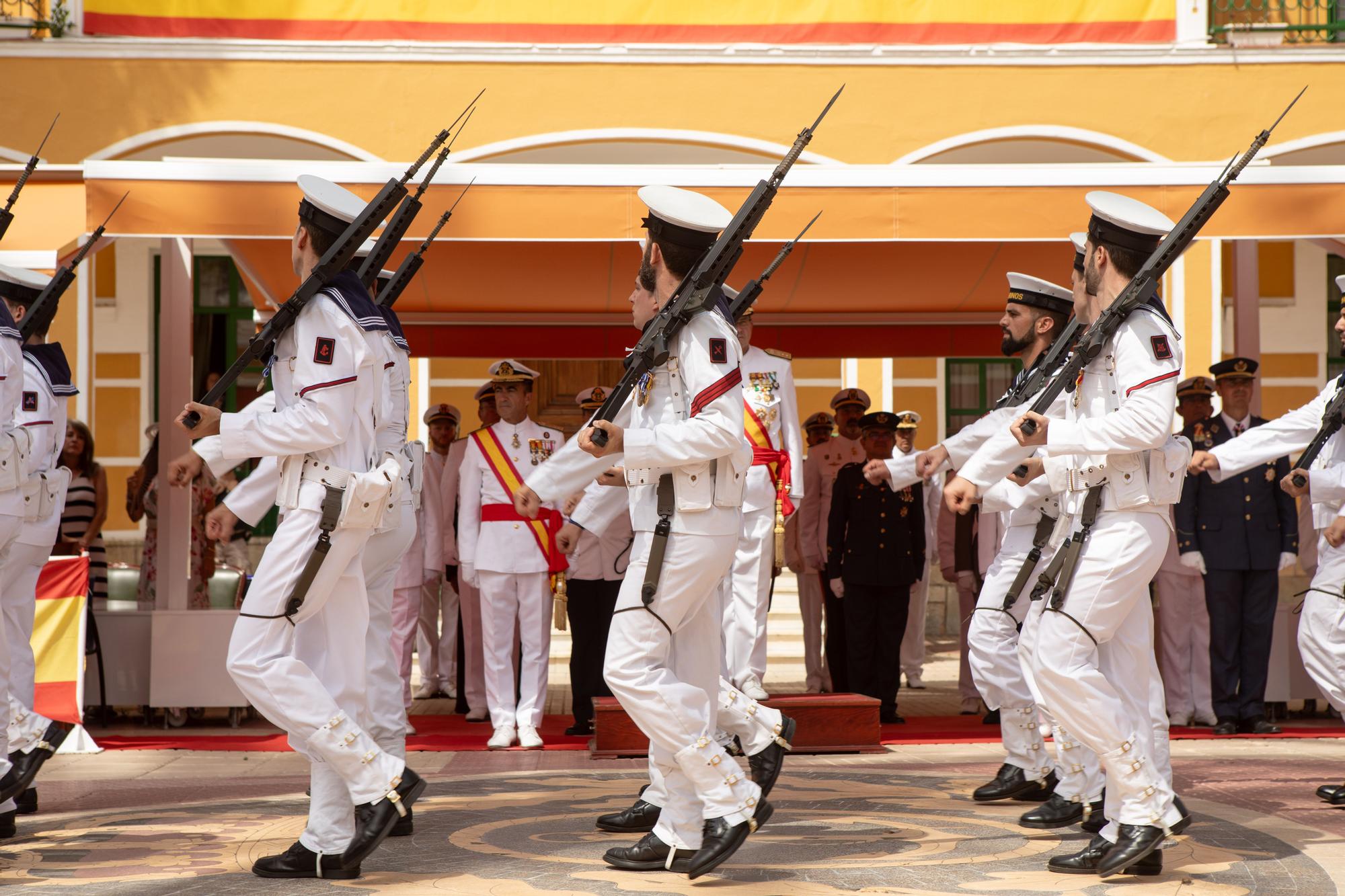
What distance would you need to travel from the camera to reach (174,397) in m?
8.41

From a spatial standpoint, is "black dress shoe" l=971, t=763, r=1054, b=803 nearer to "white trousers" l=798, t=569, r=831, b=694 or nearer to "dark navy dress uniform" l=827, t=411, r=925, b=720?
"dark navy dress uniform" l=827, t=411, r=925, b=720

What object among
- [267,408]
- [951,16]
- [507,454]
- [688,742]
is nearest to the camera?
[688,742]

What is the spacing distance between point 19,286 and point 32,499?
920 millimetres

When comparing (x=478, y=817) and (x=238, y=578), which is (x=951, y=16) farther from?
(x=478, y=817)

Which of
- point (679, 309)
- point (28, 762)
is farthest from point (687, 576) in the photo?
point (28, 762)

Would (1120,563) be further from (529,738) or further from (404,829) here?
(529,738)

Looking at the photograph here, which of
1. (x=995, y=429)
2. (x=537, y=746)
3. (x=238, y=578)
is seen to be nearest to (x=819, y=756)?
(x=537, y=746)

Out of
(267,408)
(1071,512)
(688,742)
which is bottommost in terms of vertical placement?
(688,742)

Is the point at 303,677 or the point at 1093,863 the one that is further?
the point at 1093,863

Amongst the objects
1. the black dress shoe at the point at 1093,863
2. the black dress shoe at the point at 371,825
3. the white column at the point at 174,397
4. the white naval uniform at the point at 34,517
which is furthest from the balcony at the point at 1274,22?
the black dress shoe at the point at 371,825

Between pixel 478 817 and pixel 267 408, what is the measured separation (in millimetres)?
1842

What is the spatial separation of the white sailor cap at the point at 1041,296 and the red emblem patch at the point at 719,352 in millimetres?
1834

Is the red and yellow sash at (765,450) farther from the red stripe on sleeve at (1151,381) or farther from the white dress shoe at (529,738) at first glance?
the red stripe on sleeve at (1151,381)

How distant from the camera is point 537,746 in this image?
26.1 feet
